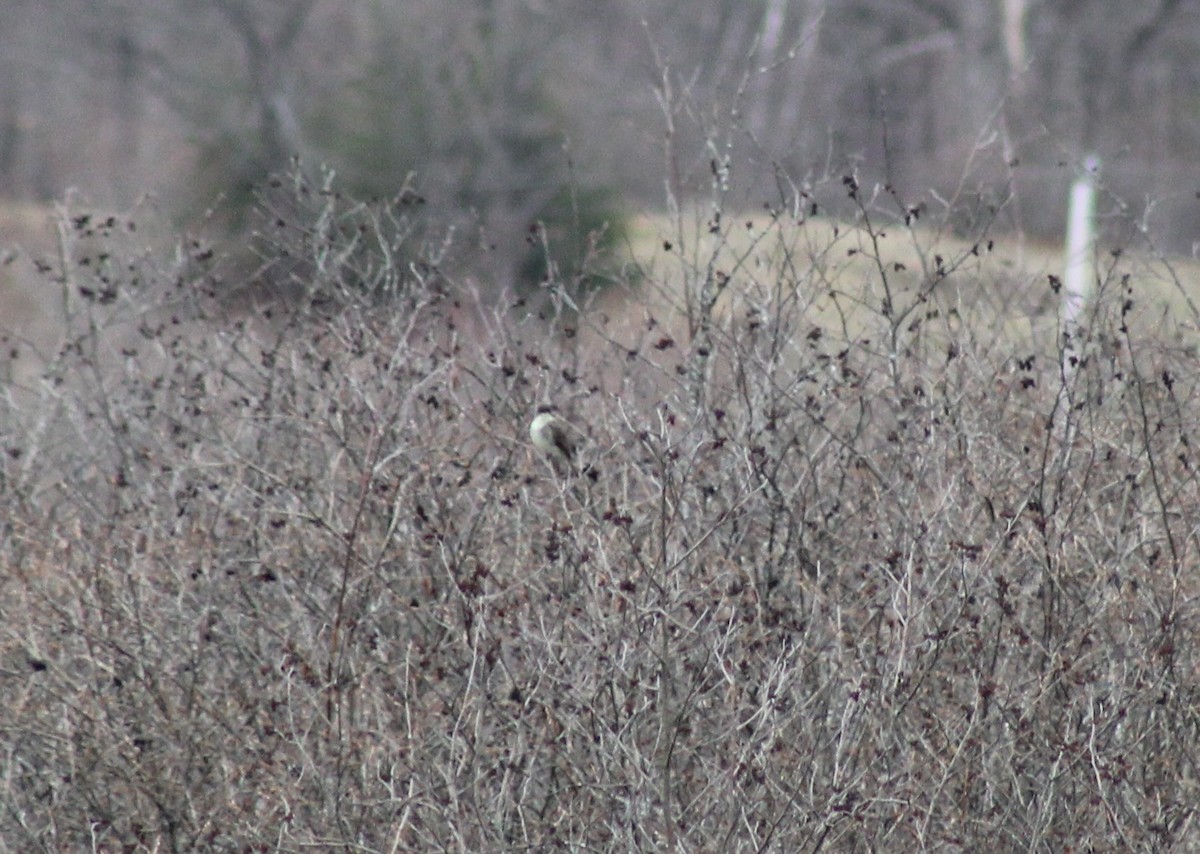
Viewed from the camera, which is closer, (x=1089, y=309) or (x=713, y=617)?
(x=713, y=617)

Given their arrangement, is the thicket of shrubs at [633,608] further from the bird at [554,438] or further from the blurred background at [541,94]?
the blurred background at [541,94]

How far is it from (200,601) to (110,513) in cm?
76

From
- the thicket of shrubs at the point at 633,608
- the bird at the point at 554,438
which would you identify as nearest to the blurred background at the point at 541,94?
the thicket of shrubs at the point at 633,608

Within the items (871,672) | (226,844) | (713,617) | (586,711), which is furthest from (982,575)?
(226,844)

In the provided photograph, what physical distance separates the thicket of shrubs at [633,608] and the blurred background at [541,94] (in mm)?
4909

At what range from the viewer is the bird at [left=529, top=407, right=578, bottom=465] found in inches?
190

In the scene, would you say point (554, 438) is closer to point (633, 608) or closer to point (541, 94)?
point (633, 608)

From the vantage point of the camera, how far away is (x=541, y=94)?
1855 cm

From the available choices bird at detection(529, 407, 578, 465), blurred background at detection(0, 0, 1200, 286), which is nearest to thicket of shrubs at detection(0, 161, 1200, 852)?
bird at detection(529, 407, 578, 465)

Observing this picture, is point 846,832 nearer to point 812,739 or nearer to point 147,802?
point 812,739

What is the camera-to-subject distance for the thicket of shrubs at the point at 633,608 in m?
4.17

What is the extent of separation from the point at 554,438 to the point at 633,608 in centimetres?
86

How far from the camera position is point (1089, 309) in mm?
5500

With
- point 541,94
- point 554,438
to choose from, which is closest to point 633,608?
point 554,438
